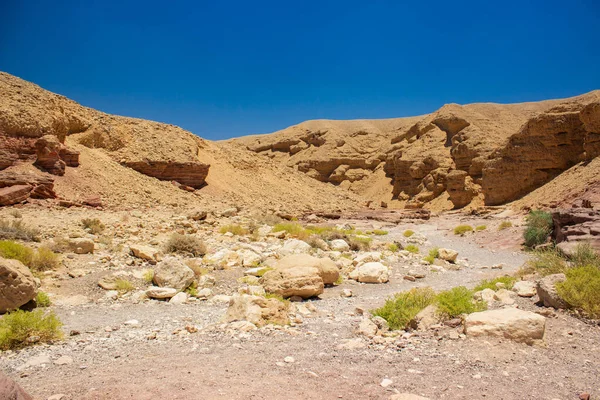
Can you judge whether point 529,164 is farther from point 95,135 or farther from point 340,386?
point 340,386

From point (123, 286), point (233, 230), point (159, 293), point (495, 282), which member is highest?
point (233, 230)

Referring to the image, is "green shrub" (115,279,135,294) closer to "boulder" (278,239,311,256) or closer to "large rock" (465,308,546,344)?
"boulder" (278,239,311,256)

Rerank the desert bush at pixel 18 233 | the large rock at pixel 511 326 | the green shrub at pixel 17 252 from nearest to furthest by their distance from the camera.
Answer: the large rock at pixel 511 326
the green shrub at pixel 17 252
the desert bush at pixel 18 233

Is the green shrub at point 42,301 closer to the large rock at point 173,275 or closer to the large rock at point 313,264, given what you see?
the large rock at point 173,275

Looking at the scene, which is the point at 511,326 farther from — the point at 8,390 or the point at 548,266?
the point at 8,390

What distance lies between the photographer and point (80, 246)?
9.95 m

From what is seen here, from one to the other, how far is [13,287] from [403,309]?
5.65 meters

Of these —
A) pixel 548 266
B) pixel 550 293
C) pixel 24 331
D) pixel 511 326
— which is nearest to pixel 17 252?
pixel 24 331

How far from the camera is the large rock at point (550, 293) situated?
18.2 ft

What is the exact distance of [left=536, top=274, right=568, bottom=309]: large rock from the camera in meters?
5.54

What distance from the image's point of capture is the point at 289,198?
35688mm

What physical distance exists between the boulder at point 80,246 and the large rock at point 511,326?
8.95 m

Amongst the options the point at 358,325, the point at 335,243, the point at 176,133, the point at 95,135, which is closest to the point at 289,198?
the point at 176,133

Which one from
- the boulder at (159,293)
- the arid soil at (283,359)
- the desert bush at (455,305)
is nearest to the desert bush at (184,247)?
the boulder at (159,293)
